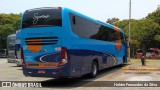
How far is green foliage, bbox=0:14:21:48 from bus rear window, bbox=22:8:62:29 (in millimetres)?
55510

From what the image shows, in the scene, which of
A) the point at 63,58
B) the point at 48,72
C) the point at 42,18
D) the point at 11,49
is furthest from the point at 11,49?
the point at 63,58

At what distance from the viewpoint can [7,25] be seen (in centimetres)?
7131

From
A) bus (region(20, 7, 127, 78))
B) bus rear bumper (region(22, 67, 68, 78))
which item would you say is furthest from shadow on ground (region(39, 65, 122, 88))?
bus rear bumper (region(22, 67, 68, 78))

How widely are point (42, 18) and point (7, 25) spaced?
57.9m

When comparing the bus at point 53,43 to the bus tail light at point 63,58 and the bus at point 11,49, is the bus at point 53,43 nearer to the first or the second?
the bus tail light at point 63,58

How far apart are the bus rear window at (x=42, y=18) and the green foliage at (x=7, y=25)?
55510mm

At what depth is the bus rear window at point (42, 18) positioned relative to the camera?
1488 centimetres

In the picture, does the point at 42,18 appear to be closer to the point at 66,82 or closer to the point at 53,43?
the point at 53,43

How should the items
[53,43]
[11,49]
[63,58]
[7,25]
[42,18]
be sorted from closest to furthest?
[63,58] < [53,43] < [42,18] < [11,49] < [7,25]

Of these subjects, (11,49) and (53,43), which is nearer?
(53,43)

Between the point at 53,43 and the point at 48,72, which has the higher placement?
the point at 53,43

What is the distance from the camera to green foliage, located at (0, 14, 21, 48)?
69.9 metres

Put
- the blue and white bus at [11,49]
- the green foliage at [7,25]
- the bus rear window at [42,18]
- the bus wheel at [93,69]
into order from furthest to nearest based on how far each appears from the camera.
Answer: the green foliage at [7,25] < the blue and white bus at [11,49] < the bus wheel at [93,69] < the bus rear window at [42,18]

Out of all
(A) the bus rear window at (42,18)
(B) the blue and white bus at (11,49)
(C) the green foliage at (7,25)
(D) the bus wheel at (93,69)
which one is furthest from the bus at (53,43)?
(C) the green foliage at (7,25)
